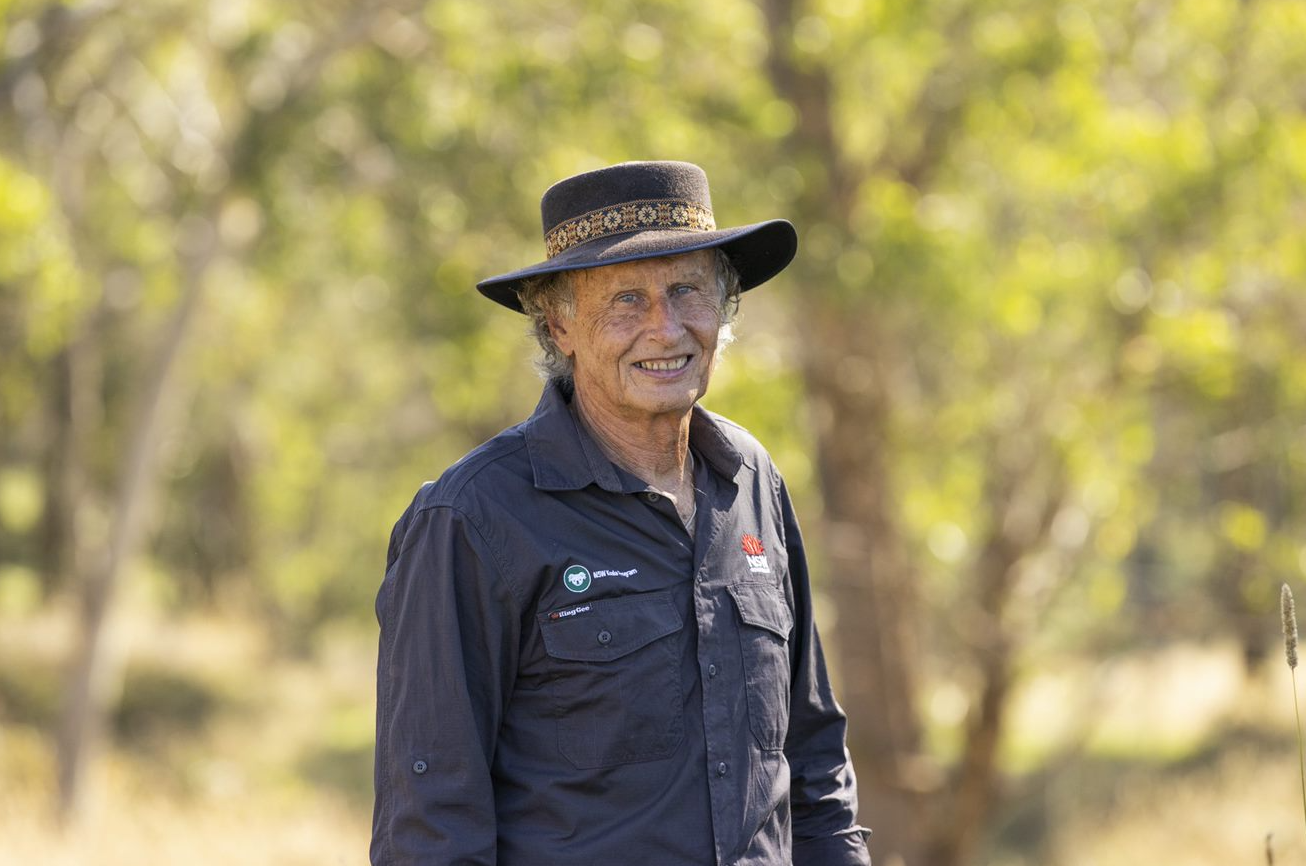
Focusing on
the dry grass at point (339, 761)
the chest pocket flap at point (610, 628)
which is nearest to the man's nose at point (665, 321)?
the chest pocket flap at point (610, 628)

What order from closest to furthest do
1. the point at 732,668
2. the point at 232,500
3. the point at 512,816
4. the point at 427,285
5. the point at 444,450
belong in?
the point at 512,816 → the point at 732,668 → the point at 427,285 → the point at 444,450 → the point at 232,500

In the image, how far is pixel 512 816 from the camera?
2.32 m

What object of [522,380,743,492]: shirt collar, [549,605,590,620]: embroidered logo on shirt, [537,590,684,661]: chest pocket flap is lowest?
[537,590,684,661]: chest pocket flap

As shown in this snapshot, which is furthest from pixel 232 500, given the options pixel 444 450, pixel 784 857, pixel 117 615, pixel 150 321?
pixel 784 857

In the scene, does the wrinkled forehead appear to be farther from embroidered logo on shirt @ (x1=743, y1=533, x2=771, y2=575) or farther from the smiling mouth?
embroidered logo on shirt @ (x1=743, y1=533, x2=771, y2=575)

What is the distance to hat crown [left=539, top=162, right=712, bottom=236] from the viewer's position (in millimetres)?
2553

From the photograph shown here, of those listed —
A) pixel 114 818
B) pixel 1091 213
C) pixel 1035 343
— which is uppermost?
pixel 1091 213

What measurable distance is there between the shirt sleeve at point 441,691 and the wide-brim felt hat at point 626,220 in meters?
0.52

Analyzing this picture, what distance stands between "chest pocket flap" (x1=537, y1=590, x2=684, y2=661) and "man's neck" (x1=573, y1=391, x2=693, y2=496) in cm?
26

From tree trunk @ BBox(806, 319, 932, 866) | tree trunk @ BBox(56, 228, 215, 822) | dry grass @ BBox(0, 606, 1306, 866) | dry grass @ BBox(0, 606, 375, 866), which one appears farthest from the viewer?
tree trunk @ BBox(56, 228, 215, 822)

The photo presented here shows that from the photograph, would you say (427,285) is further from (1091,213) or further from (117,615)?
(117,615)

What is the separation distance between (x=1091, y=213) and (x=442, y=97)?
4517mm

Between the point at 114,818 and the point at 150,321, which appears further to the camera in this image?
the point at 150,321

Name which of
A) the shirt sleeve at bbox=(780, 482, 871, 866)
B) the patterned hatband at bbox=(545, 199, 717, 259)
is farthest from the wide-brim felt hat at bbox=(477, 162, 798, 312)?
the shirt sleeve at bbox=(780, 482, 871, 866)
